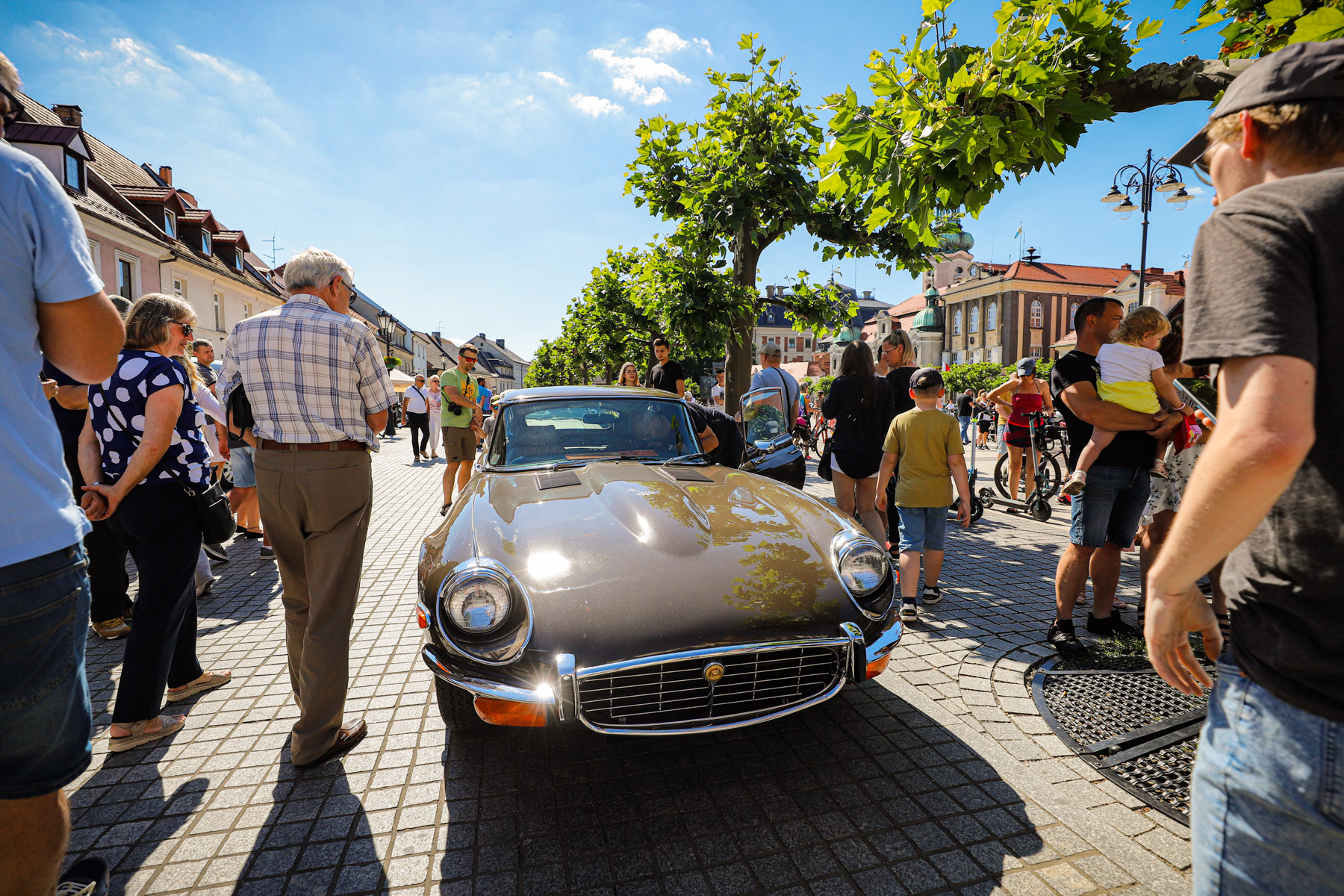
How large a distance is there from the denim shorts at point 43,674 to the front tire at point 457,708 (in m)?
1.24

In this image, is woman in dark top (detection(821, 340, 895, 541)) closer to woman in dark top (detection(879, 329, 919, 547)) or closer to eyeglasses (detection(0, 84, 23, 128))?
woman in dark top (detection(879, 329, 919, 547))

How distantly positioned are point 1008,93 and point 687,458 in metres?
2.57

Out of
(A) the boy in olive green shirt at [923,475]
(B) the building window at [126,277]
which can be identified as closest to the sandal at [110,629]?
(A) the boy in olive green shirt at [923,475]

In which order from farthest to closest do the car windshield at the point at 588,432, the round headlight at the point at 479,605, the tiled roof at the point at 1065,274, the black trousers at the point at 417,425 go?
the tiled roof at the point at 1065,274 < the black trousers at the point at 417,425 < the car windshield at the point at 588,432 < the round headlight at the point at 479,605

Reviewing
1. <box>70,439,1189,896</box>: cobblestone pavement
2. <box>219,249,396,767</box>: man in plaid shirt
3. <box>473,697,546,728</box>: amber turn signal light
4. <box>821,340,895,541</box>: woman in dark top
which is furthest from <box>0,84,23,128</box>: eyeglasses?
<box>821,340,895,541</box>: woman in dark top

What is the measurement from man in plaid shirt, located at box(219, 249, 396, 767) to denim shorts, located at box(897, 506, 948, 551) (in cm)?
341

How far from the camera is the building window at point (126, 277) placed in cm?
2178

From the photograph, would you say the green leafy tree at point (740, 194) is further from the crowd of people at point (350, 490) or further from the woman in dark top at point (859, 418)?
the crowd of people at point (350, 490)

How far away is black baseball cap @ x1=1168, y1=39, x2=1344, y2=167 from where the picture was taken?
1.05 meters

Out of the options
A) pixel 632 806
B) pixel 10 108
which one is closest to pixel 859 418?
pixel 632 806

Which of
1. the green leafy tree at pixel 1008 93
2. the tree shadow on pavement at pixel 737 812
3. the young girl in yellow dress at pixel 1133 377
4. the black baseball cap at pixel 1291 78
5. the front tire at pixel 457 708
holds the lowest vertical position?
the tree shadow on pavement at pixel 737 812

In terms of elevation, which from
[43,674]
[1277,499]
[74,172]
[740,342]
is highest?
[74,172]

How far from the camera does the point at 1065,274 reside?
78500mm

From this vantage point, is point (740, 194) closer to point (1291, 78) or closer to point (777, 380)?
point (777, 380)
